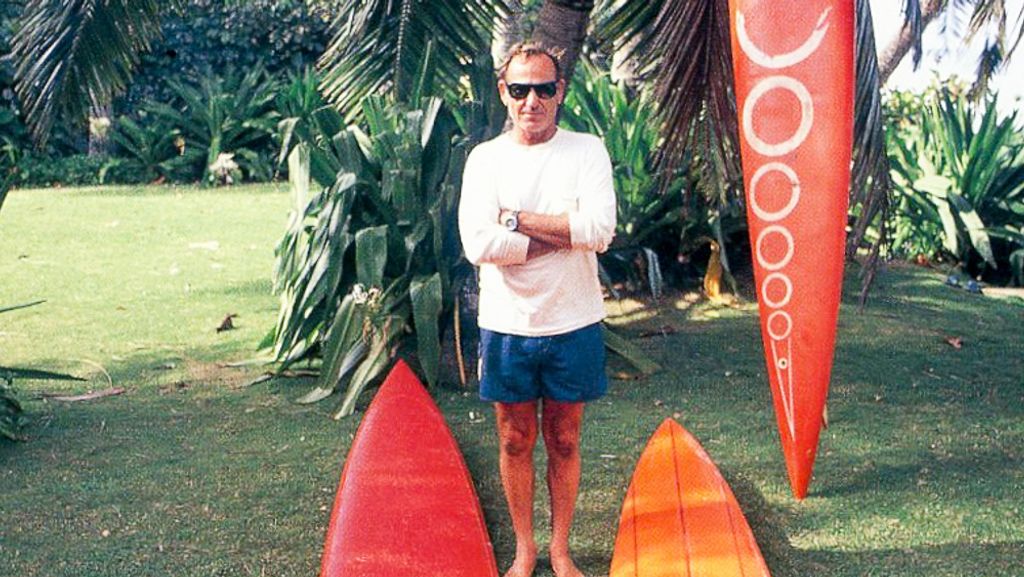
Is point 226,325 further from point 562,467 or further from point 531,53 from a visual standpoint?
point 531,53

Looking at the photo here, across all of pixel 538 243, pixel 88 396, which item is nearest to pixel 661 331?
pixel 88 396

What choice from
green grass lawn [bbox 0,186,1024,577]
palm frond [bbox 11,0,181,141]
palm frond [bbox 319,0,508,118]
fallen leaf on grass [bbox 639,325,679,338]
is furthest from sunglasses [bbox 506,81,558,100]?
fallen leaf on grass [bbox 639,325,679,338]

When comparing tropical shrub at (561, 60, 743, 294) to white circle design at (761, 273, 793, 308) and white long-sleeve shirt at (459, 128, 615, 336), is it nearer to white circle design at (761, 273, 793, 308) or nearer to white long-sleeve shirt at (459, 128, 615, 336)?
white circle design at (761, 273, 793, 308)

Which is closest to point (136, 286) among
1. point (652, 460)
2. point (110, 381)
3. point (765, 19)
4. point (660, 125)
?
point (110, 381)

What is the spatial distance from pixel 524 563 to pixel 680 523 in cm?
54

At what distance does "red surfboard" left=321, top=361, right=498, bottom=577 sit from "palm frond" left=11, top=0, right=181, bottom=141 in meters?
1.93

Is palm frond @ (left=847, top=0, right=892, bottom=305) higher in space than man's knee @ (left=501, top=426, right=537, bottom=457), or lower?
higher

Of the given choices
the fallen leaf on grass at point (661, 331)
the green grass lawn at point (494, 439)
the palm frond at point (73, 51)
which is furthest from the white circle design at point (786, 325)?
the palm frond at point (73, 51)

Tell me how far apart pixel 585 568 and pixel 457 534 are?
17.0 inches

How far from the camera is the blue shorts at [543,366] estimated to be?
3744 mm

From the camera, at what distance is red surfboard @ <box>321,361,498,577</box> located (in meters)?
3.93

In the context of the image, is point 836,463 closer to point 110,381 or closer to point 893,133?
point 110,381

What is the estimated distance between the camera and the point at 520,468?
3951mm

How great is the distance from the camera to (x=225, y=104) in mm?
15719
